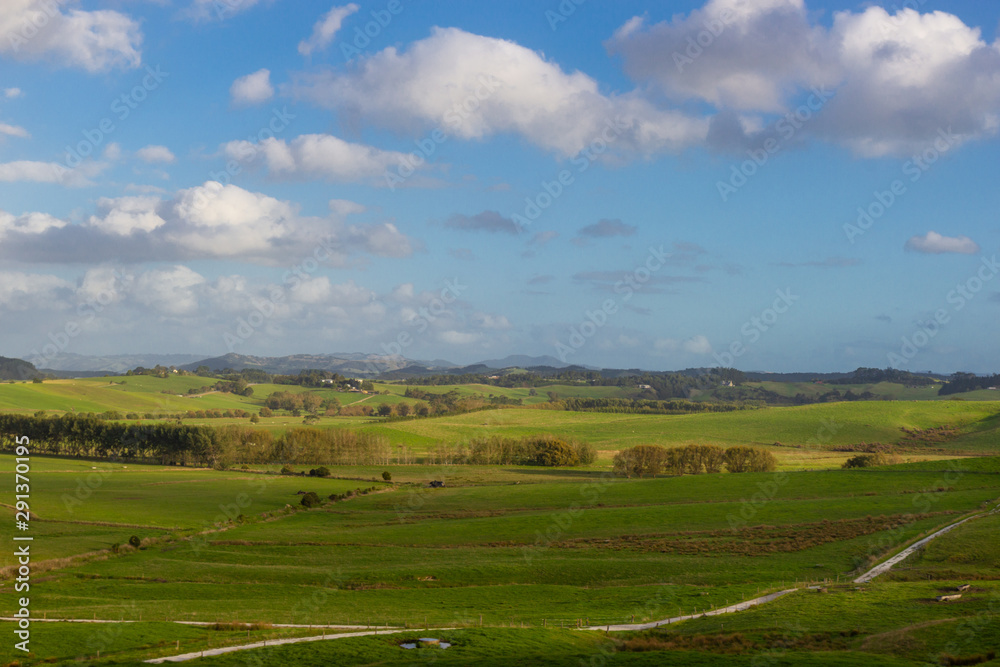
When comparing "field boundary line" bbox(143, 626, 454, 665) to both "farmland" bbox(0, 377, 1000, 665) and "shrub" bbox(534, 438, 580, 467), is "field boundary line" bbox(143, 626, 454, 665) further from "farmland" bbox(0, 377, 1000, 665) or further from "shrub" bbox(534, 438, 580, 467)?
"shrub" bbox(534, 438, 580, 467)

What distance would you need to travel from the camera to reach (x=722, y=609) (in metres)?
37.1

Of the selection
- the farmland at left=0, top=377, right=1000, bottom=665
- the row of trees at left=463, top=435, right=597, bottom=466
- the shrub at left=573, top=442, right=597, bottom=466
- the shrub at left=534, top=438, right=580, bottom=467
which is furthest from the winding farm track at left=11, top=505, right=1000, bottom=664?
the shrub at left=573, top=442, right=597, bottom=466

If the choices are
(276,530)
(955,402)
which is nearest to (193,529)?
(276,530)

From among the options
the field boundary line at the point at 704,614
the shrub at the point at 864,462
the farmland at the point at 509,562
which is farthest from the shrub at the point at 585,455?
the field boundary line at the point at 704,614

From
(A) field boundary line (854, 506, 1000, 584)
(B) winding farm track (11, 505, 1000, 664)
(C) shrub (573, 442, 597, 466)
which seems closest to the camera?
(B) winding farm track (11, 505, 1000, 664)

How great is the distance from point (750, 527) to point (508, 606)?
3071 cm

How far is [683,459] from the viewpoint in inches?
4656

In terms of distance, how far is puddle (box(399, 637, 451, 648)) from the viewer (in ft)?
93.7

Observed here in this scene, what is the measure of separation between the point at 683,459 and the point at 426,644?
9596 cm

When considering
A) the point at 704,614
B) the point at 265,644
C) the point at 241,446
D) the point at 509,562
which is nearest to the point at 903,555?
the point at 704,614

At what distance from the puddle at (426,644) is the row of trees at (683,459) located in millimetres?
91991

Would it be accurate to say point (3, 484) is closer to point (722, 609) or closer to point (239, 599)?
point (239, 599)

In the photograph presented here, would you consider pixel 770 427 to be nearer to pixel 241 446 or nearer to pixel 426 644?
pixel 241 446

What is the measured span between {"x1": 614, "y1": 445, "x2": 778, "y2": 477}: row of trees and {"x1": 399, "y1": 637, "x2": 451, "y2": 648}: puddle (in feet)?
302
